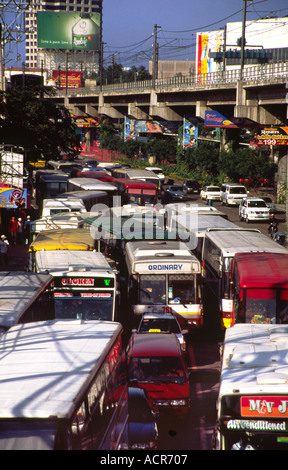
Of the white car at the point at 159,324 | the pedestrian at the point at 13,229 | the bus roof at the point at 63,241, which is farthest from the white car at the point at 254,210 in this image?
the white car at the point at 159,324

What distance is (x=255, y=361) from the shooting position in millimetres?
9891

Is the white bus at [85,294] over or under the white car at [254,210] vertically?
over

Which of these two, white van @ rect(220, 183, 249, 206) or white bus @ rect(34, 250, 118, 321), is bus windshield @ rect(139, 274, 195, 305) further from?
white van @ rect(220, 183, 249, 206)

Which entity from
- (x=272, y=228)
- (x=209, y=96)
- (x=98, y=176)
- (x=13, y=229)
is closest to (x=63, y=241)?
(x=13, y=229)

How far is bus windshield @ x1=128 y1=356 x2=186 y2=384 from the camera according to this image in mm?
13585

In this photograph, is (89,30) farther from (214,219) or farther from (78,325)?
(78,325)

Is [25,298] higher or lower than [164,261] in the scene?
higher

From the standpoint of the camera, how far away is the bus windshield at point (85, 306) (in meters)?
16.9

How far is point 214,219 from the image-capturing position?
96.8ft

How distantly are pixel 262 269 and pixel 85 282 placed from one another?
466 centimetres

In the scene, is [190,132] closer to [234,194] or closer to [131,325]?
[234,194]

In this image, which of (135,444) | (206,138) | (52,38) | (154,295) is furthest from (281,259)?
(52,38)

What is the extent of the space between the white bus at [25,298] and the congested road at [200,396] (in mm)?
3425

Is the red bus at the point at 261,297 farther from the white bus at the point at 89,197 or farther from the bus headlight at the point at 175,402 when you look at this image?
the white bus at the point at 89,197
